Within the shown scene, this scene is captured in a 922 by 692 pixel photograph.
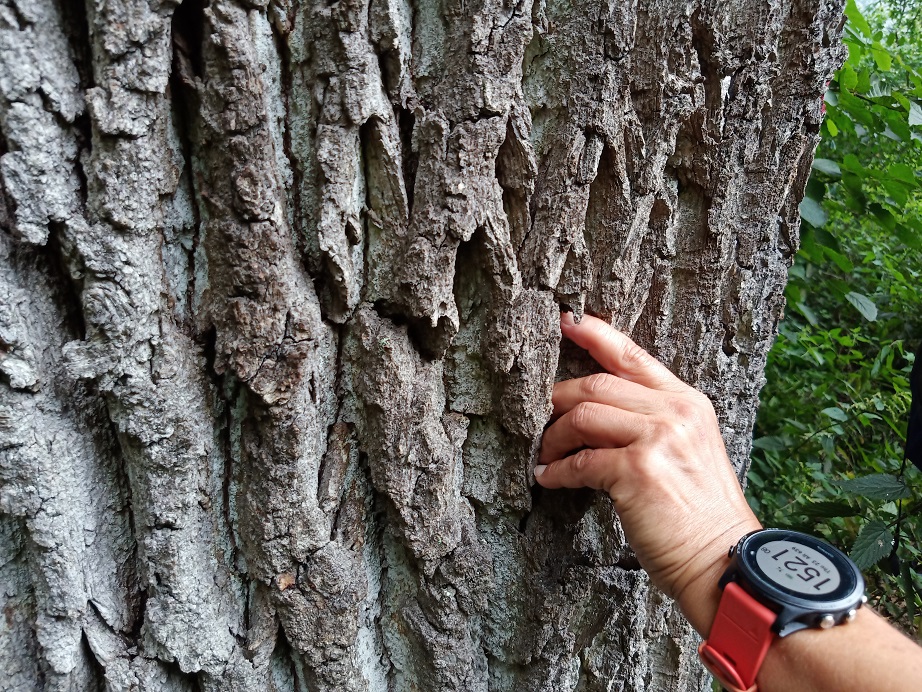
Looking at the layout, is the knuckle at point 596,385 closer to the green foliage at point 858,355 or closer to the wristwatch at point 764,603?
the wristwatch at point 764,603

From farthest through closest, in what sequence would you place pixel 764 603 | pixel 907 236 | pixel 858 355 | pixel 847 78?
pixel 858 355
pixel 907 236
pixel 847 78
pixel 764 603

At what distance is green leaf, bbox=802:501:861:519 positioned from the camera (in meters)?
1.91

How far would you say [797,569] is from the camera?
984 mm

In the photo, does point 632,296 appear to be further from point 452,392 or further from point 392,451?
point 392,451

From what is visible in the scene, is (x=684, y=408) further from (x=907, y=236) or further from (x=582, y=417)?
(x=907, y=236)

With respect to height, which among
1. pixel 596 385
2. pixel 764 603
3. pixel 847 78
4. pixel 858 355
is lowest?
pixel 858 355

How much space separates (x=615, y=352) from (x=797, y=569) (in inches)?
19.2

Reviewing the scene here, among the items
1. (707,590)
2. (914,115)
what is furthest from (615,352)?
(914,115)

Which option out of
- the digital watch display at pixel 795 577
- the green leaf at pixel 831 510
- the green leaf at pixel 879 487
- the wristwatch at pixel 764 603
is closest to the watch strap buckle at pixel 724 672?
the wristwatch at pixel 764 603

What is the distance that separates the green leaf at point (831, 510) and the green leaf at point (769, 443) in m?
0.84

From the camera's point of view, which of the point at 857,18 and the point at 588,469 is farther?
the point at 857,18

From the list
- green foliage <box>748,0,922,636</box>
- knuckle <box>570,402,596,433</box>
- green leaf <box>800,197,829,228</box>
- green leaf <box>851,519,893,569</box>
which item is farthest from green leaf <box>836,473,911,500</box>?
knuckle <box>570,402,596,433</box>

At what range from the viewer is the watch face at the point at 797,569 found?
3.04 feet

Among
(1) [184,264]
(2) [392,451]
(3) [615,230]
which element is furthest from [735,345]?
(1) [184,264]
